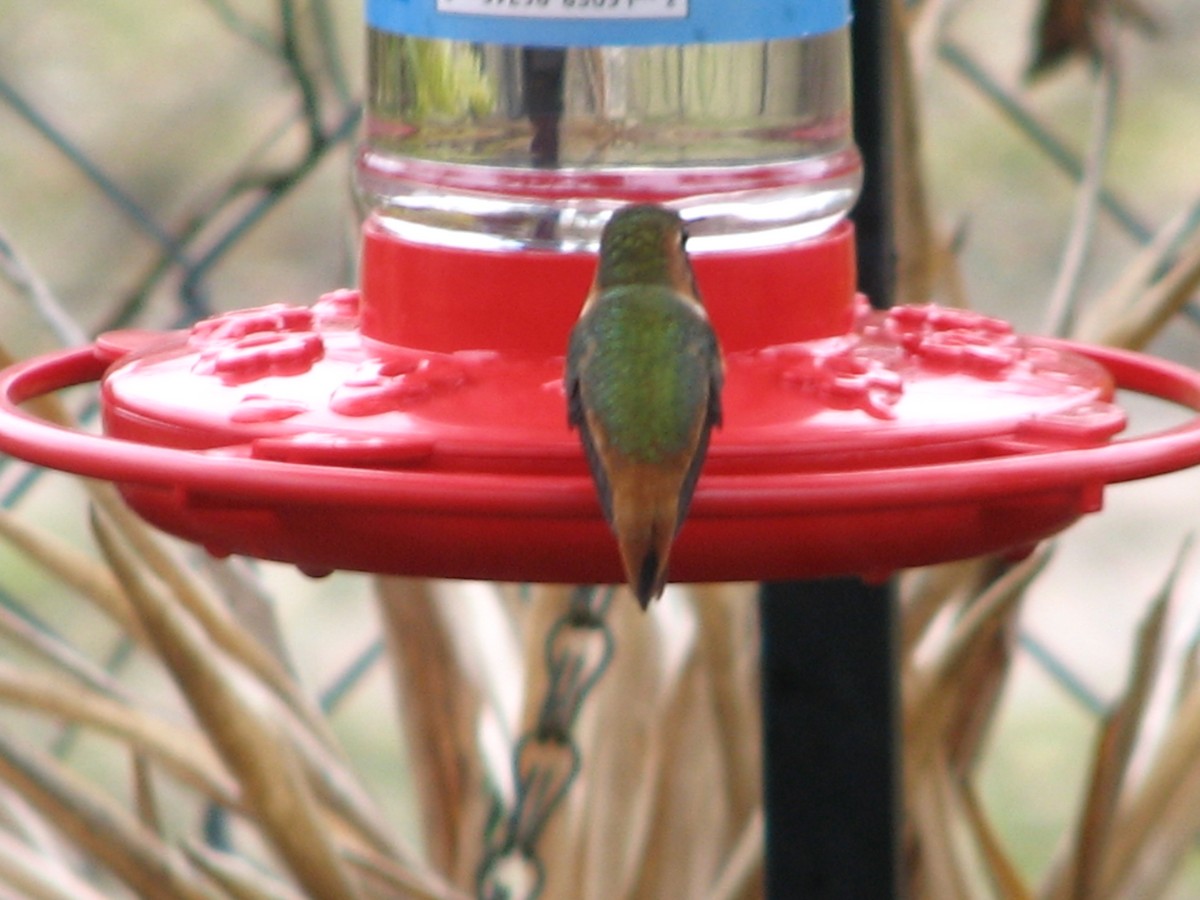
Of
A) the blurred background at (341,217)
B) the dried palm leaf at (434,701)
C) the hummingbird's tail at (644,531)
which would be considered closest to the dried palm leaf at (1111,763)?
the dried palm leaf at (434,701)

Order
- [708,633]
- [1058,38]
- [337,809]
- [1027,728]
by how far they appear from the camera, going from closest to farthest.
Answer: [708,633], [337,809], [1058,38], [1027,728]

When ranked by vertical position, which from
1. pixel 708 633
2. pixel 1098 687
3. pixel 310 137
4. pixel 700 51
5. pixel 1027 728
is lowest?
pixel 1027 728

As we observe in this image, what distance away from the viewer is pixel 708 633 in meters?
1.66

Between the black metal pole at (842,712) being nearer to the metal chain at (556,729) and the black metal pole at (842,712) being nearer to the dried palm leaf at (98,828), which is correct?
the metal chain at (556,729)

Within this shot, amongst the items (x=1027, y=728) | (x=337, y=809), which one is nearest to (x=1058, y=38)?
(x=337, y=809)

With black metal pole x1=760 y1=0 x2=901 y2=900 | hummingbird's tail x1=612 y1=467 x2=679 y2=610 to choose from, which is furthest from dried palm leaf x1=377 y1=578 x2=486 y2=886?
hummingbird's tail x1=612 y1=467 x2=679 y2=610

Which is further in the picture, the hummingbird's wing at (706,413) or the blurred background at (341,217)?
the blurred background at (341,217)

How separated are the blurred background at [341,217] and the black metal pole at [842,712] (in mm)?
1203

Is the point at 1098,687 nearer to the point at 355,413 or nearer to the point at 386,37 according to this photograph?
the point at 386,37

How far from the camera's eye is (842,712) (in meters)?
1.37

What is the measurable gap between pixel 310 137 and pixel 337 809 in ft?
2.58

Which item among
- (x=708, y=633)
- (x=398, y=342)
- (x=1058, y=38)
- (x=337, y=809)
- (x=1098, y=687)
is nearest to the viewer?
(x=398, y=342)

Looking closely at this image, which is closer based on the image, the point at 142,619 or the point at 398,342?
the point at 398,342

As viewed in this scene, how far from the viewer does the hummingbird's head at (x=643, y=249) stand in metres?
1.07
